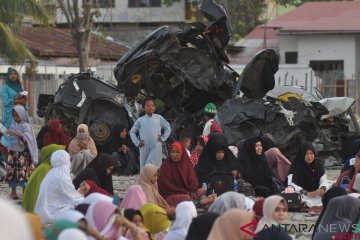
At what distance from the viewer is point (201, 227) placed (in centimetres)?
798

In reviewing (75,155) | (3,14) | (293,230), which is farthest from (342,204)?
(3,14)

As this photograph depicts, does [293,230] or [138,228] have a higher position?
[138,228]

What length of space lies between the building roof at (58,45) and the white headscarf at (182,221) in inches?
1313

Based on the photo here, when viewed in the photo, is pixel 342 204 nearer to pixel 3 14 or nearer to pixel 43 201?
pixel 43 201

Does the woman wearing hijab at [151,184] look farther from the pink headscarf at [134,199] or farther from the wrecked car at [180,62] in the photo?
the wrecked car at [180,62]

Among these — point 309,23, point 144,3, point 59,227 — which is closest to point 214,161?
point 59,227

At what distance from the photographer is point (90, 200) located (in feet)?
27.3

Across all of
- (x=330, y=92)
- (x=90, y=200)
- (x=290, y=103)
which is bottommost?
(x=330, y=92)

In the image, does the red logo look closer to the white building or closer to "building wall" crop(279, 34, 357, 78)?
the white building

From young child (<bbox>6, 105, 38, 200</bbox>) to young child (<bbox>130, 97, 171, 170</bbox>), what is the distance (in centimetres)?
142

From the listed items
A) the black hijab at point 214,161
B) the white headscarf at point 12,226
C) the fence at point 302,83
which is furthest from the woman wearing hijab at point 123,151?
the white headscarf at point 12,226

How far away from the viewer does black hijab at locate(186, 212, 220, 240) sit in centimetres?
795

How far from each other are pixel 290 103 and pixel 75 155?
5.49 m

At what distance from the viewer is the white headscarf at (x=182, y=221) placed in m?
8.65
